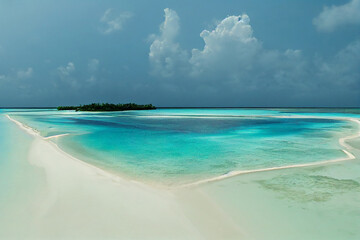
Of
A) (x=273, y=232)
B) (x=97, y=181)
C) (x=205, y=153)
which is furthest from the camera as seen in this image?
(x=205, y=153)

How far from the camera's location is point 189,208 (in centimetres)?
327

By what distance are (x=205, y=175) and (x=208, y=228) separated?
223 cm

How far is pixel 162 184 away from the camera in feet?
14.3

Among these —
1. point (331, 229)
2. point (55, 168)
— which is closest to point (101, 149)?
point (55, 168)

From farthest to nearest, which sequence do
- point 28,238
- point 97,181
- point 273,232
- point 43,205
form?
point 97,181
point 43,205
point 273,232
point 28,238

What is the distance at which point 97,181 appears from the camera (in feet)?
14.3

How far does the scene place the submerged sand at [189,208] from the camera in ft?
8.74

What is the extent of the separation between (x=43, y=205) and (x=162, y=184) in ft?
6.44

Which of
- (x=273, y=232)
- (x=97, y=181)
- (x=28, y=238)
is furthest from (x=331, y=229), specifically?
(x=97, y=181)

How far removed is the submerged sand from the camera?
266 centimetres

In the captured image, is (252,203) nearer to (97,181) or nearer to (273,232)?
(273,232)

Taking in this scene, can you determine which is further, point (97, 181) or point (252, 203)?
point (97, 181)

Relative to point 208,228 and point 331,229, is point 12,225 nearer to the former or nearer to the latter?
point 208,228

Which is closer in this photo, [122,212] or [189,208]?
[122,212]
